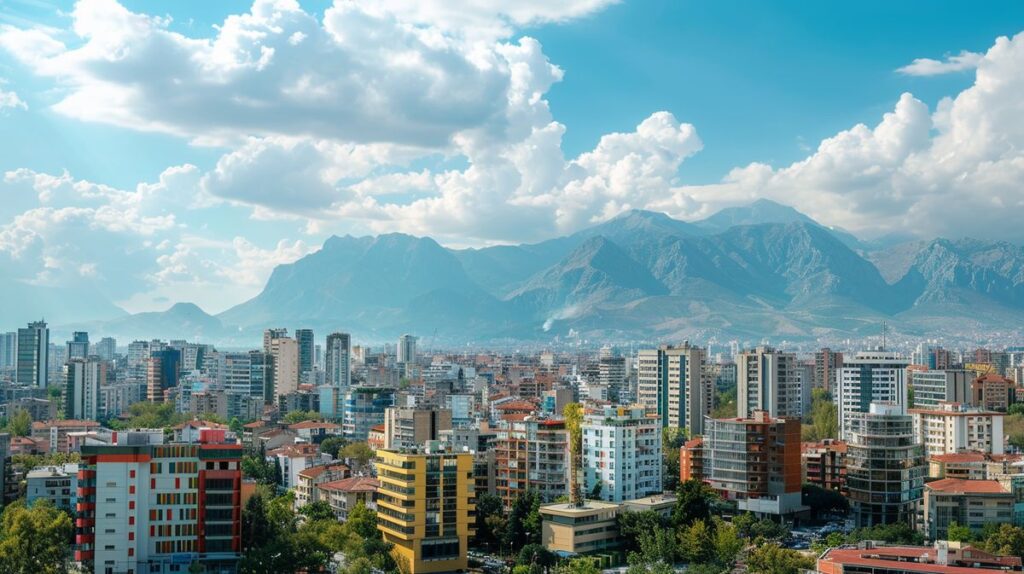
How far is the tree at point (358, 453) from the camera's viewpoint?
42.7m

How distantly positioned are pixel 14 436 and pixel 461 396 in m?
19.7

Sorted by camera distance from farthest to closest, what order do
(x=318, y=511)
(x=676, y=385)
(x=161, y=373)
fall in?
(x=161, y=373) → (x=676, y=385) → (x=318, y=511)

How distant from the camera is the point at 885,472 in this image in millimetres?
32469

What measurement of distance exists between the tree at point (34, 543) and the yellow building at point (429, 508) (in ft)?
25.0

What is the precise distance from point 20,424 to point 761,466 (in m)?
36.1

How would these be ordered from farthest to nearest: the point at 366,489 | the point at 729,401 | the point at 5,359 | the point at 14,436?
the point at 5,359
the point at 729,401
the point at 14,436
the point at 366,489

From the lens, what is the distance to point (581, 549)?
2877 cm

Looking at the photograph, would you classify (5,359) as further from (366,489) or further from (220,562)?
(220,562)

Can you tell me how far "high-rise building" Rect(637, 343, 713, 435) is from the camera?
5181cm

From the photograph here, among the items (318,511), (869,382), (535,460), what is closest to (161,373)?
(869,382)

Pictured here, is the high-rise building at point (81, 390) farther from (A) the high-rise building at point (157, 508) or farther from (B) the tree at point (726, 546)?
(B) the tree at point (726, 546)

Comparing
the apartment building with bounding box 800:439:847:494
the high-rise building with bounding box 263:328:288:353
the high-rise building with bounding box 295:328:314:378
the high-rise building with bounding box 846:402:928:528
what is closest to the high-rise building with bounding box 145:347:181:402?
the high-rise building with bounding box 263:328:288:353

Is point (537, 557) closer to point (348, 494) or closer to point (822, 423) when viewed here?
point (348, 494)

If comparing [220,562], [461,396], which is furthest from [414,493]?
[461,396]
